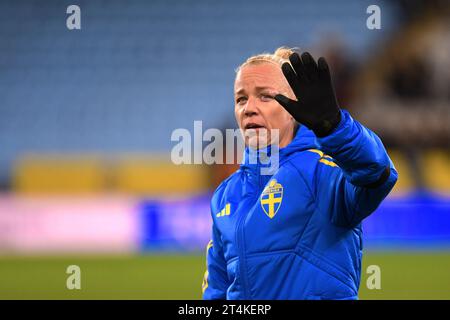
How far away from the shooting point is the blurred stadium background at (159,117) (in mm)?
12719

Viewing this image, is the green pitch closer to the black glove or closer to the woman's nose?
the woman's nose

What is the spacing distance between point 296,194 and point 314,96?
44 centimetres

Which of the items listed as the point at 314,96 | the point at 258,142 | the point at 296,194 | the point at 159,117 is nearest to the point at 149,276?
the point at 258,142

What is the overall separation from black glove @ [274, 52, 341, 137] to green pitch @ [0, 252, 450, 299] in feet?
18.8

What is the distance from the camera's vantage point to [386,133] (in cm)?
1623

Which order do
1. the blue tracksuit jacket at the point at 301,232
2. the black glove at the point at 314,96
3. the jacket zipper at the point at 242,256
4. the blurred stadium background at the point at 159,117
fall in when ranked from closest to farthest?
the black glove at the point at 314,96
the blue tracksuit jacket at the point at 301,232
the jacket zipper at the point at 242,256
the blurred stadium background at the point at 159,117

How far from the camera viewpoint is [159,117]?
1775 cm

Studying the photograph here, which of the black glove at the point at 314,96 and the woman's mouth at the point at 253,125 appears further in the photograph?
the woman's mouth at the point at 253,125

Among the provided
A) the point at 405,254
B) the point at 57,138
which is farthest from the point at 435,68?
the point at 57,138

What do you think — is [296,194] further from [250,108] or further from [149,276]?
[149,276]

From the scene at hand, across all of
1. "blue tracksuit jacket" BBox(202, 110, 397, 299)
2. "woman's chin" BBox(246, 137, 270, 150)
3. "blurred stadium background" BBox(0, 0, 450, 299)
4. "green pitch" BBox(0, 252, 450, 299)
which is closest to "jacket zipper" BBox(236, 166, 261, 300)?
"blue tracksuit jacket" BBox(202, 110, 397, 299)

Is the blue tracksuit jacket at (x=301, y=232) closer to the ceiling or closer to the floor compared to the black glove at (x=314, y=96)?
closer to the floor

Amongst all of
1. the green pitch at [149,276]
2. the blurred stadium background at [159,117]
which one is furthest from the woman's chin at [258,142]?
the blurred stadium background at [159,117]

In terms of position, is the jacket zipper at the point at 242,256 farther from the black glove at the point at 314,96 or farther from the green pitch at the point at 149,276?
the green pitch at the point at 149,276
